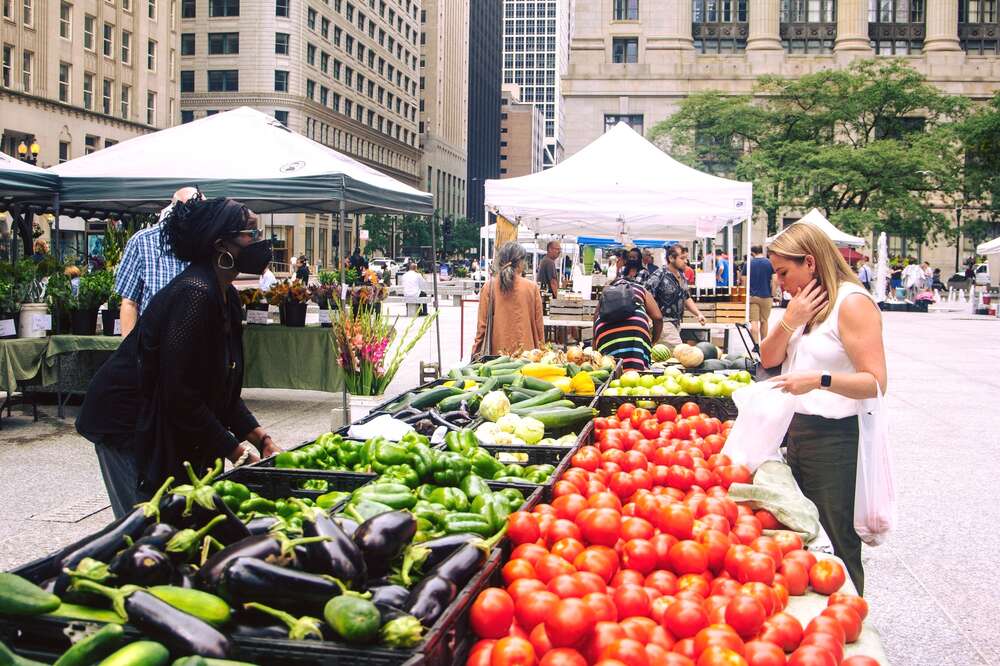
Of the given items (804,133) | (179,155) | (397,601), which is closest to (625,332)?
(179,155)

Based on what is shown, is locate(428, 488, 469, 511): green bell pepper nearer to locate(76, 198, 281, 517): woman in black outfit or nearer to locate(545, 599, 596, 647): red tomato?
locate(545, 599, 596, 647): red tomato

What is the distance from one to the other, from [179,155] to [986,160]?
47029 millimetres

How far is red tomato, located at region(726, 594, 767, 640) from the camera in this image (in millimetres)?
2488

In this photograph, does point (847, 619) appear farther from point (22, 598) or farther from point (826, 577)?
point (22, 598)

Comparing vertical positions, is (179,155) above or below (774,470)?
above

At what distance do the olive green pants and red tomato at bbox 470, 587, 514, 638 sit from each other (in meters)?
2.24

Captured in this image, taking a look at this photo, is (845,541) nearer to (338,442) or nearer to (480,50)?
(338,442)

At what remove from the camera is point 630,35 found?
229 feet

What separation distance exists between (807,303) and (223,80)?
81664 millimetres

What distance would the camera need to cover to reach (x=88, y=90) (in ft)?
182

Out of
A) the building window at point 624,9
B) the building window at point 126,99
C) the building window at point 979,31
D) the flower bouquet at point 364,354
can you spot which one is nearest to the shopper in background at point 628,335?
the flower bouquet at point 364,354

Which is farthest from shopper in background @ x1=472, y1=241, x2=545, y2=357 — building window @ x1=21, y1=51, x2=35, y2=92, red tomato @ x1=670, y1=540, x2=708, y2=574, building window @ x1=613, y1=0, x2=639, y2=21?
building window @ x1=613, y1=0, x2=639, y2=21

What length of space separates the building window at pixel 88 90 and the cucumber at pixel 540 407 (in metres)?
56.4

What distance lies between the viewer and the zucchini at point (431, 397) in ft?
19.5
